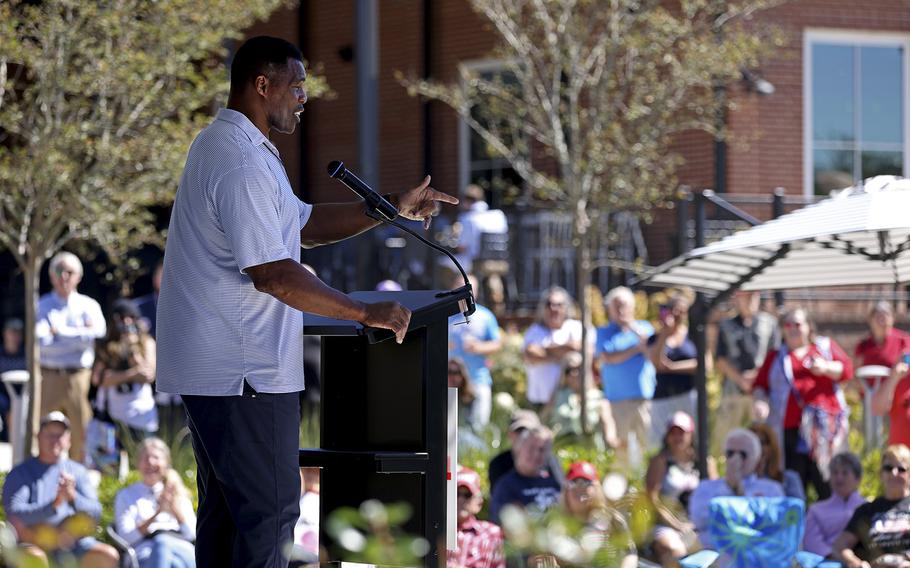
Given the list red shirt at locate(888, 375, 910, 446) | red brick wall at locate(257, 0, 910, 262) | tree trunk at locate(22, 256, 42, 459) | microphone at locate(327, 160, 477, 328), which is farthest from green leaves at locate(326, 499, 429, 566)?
red brick wall at locate(257, 0, 910, 262)

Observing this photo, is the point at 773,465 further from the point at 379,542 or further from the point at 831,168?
the point at 831,168

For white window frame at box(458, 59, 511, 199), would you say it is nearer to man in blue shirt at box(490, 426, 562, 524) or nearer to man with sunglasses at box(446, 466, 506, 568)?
man in blue shirt at box(490, 426, 562, 524)

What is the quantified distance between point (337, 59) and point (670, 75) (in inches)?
288

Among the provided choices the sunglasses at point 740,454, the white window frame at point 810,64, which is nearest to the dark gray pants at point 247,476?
the sunglasses at point 740,454

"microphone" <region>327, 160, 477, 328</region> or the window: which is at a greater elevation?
the window

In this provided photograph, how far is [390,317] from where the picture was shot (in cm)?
348

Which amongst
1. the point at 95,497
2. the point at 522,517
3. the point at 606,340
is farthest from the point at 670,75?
the point at 522,517

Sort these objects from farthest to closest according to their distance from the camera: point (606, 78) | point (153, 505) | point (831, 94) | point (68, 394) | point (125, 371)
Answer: point (831, 94) < point (606, 78) < point (68, 394) < point (125, 371) < point (153, 505)

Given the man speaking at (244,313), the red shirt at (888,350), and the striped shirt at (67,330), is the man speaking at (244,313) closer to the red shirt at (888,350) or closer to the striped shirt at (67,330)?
the striped shirt at (67,330)

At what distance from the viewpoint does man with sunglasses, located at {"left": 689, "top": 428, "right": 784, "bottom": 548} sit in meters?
8.18

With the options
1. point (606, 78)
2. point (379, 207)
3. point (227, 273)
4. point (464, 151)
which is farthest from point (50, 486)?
point (464, 151)

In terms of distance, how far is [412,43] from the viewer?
58.3 ft

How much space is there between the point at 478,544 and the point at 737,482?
206 centimetres

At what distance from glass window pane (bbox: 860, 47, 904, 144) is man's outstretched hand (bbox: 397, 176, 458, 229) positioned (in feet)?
39.1
